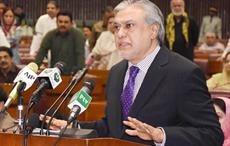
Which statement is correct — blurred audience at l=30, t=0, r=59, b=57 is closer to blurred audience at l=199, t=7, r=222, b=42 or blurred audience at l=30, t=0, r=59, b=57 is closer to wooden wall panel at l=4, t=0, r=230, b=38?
blurred audience at l=199, t=7, r=222, b=42

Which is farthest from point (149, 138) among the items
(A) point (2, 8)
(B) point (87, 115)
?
(A) point (2, 8)

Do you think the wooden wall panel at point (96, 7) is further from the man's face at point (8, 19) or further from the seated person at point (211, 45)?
the man's face at point (8, 19)

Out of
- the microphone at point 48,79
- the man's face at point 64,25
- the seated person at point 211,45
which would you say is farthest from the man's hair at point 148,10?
the seated person at point 211,45

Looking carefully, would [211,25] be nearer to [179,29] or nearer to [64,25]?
[179,29]

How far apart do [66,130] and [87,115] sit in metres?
3.48

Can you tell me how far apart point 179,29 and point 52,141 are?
660 centimetres

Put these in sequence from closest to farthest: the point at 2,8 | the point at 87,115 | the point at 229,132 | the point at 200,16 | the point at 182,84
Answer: the point at 182,84
the point at 229,132
the point at 87,115
the point at 2,8
the point at 200,16

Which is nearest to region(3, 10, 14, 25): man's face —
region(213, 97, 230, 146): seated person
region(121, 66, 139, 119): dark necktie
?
region(213, 97, 230, 146): seated person

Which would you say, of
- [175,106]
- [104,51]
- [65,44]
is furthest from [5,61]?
[175,106]

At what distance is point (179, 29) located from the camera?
357 inches

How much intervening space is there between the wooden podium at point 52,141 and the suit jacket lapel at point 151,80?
1.67 ft

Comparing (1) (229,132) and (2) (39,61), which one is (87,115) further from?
(2) (39,61)

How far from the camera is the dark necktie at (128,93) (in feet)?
10.5

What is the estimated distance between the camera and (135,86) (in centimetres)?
322
